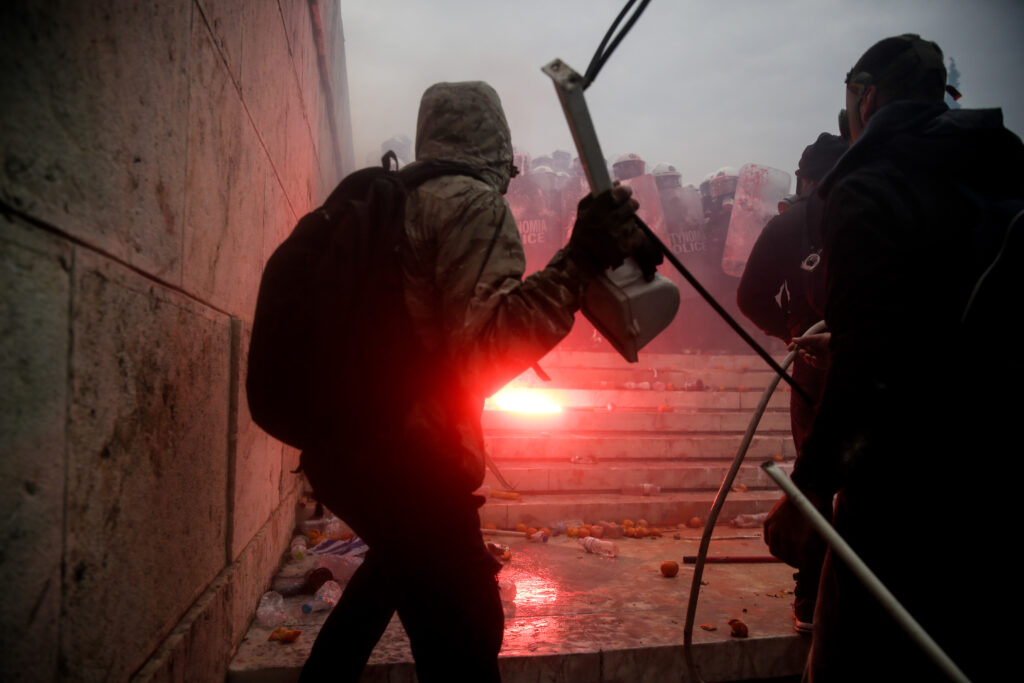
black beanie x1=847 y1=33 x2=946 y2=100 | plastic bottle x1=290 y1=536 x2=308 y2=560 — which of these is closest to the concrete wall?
plastic bottle x1=290 y1=536 x2=308 y2=560

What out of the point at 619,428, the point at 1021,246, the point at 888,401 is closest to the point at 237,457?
the point at 888,401

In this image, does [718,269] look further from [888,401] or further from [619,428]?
[888,401]

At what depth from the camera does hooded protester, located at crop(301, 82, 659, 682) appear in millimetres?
1342

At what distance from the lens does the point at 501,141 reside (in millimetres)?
1826

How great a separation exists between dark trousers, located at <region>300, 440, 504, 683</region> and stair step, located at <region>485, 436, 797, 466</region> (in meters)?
4.20

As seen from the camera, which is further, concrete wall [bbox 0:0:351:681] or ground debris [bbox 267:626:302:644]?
ground debris [bbox 267:626:302:644]

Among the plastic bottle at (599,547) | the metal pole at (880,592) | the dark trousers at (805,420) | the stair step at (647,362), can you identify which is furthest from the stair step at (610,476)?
the metal pole at (880,592)

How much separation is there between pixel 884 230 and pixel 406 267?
1198mm

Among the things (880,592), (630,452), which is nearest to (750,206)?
(630,452)

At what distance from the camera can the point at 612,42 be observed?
1.41 m

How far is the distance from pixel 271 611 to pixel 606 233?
2.45m

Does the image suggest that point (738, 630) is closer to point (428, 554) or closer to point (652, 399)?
point (428, 554)

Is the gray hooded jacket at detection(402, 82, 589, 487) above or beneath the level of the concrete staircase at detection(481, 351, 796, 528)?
above

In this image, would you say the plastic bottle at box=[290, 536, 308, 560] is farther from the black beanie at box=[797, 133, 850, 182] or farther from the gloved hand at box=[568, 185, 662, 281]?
the black beanie at box=[797, 133, 850, 182]
